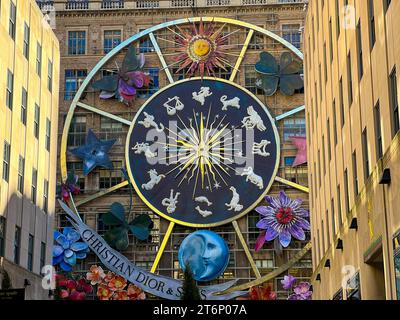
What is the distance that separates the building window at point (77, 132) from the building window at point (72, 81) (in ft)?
7.42

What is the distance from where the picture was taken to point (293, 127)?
8094 cm

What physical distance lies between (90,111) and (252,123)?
1538 centimetres

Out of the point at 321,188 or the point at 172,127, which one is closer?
the point at 321,188

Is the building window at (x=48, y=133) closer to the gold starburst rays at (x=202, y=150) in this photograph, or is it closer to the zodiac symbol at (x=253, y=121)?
the gold starburst rays at (x=202, y=150)

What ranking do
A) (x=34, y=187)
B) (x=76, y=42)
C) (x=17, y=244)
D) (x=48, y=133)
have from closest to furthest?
(x=17, y=244) < (x=34, y=187) < (x=48, y=133) < (x=76, y=42)

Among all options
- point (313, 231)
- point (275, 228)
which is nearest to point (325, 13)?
point (313, 231)

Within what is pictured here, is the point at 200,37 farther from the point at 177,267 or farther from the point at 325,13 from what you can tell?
the point at 325,13

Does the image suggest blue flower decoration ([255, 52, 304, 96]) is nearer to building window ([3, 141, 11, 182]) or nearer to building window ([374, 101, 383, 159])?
building window ([3, 141, 11, 182])

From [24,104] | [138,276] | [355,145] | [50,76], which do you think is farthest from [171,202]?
[355,145]

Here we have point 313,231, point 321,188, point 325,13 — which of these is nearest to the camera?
point 325,13

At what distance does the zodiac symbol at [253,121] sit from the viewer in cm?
8012

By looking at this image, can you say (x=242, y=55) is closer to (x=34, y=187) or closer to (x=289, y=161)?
(x=289, y=161)

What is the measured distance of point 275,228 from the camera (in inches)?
Answer: 3024

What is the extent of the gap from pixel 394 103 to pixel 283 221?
4794 cm
